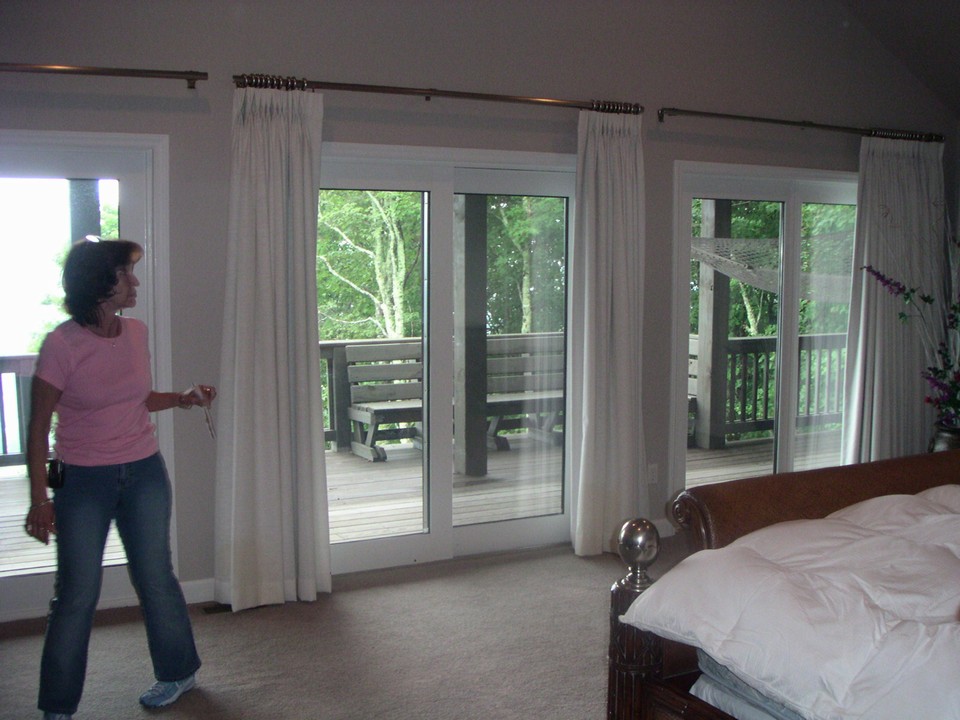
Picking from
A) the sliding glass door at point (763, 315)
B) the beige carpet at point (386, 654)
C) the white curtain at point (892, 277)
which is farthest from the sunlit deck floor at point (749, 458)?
the beige carpet at point (386, 654)

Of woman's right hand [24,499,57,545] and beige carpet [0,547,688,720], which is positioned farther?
beige carpet [0,547,688,720]

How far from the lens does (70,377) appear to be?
2.29m

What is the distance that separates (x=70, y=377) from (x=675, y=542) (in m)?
2.93

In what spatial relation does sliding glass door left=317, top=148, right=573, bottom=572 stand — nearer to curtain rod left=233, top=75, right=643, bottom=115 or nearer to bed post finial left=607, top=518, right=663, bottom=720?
curtain rod left=233, top=75, right=643, bottom=115

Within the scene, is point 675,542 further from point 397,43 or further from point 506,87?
point 397,43

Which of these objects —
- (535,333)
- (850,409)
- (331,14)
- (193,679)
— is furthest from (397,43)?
(850,409)

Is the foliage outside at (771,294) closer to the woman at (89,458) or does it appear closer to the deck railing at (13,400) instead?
the woman at (89,458)

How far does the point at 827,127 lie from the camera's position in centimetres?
443

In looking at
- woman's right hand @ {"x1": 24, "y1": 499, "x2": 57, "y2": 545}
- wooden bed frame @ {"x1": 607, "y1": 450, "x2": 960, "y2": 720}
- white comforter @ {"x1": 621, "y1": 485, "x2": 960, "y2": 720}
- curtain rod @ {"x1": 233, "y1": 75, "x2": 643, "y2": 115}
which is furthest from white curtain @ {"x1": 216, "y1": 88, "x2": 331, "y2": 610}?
white comforter @ {"x1": 621, "y1": 485, "x2": 960, "y2": 720}

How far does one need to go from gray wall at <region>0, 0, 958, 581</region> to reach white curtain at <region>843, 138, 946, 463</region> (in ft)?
0.80

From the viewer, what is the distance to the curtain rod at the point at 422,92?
321 cm

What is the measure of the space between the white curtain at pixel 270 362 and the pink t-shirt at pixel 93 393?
0.82 meters

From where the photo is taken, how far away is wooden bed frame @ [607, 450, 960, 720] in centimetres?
192

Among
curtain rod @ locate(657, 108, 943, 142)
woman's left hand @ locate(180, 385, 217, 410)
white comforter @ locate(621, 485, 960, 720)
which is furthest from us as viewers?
curtain rod @ locate(657, 108, 943, 142)
